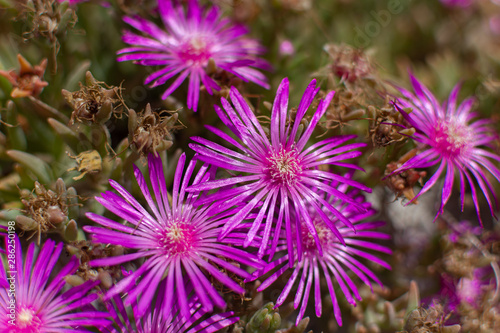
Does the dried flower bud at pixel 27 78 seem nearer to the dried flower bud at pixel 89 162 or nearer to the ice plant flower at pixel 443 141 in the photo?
the dried flower bud at pixel 89 162

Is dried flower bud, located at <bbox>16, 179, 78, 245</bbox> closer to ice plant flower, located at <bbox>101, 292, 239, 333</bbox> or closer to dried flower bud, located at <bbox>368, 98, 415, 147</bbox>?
ice plant flower, located at <bbox>101, 292, 239, 333</bbox>

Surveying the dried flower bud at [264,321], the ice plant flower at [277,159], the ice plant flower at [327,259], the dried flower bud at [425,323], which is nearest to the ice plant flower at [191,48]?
the ice plant flower at [277,159]

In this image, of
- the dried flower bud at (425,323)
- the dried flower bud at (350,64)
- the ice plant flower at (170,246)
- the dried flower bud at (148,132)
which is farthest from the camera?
the dried flower bud at (350,64)

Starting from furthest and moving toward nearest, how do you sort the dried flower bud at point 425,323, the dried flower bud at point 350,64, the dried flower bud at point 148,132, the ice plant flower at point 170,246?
1. the dried flower bud at point 350,64
2. the dried flower bud at point 425,323
3. the dried flower bud at point 148,132
4. the ice plant flower at point 170,246

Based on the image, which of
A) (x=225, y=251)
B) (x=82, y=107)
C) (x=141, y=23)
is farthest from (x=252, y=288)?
(x=141, y=23)

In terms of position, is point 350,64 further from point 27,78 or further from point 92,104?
point 27,78

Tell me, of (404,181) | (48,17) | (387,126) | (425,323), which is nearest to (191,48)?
(48,17)

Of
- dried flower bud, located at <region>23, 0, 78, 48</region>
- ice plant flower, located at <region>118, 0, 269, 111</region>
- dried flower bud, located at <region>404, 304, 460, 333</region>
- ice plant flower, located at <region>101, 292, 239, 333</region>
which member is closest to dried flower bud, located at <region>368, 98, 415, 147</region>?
ice plant flower, located at <region>118, 0, 269, 111</region>
